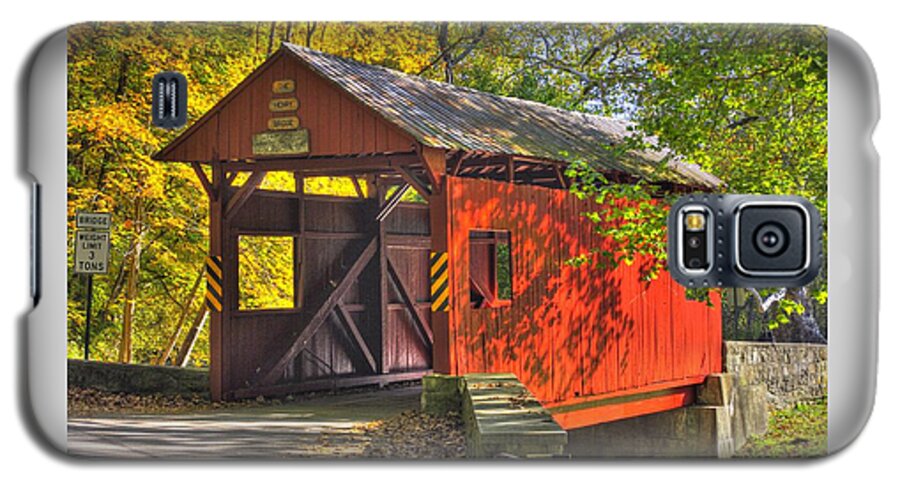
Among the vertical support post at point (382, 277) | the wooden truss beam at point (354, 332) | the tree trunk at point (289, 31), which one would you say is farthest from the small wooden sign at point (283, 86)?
the vertical support post at point (382, 277)

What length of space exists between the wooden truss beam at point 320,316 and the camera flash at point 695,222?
662 cm

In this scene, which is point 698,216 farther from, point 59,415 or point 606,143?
point 59,415

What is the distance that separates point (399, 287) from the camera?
17719 millimetres

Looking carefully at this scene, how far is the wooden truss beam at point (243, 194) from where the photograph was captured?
520 inches

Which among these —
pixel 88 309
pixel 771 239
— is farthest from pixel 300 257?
pixel 771 239

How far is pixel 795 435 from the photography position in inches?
400

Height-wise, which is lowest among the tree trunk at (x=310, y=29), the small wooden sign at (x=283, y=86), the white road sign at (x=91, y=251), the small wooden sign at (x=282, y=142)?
the white road sign at (x=91, y=251)

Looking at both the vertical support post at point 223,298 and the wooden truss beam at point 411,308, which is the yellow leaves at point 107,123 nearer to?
the vertical support post at point 223,298

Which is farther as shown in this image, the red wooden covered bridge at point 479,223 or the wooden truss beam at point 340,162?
the wooden truss beam at point 340,162

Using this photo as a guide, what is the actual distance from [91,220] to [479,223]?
13.7 feet

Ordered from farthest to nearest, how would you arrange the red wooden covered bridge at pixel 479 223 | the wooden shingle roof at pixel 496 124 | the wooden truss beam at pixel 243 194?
the wooden truss beam at pixel 243 194 < the red wooden covered bridge at pixel 479 223 < the wooden shingle roof at pixel 496 124

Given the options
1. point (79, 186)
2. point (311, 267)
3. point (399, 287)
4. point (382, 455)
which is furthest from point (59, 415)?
point (399, 287)

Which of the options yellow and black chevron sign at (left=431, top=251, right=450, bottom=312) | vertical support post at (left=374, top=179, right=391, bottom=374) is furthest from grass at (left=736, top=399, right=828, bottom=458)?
vertical support post at (left=374, top=179, right=391, bottom=374)

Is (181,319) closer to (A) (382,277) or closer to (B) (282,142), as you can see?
(B) (282,142)
